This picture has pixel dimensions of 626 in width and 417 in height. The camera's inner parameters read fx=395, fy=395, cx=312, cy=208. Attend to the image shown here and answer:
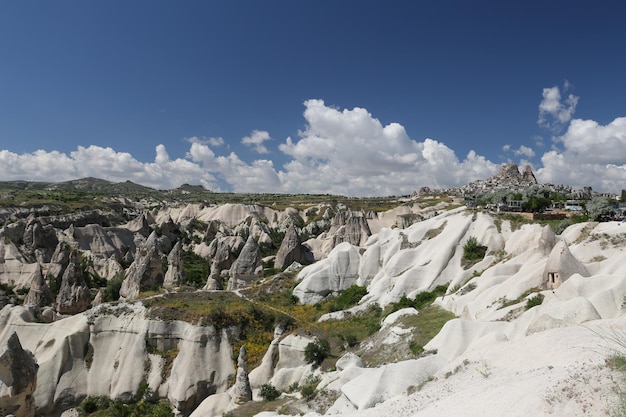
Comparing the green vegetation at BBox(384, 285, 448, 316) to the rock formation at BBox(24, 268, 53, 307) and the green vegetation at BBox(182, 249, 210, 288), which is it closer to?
the green vegetation at BBox(182, 249, 210, 288)

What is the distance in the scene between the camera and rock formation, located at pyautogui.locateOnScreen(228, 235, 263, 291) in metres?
49.5

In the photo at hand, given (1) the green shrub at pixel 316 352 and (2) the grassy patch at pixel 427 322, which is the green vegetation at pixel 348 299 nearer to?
(2) the grassy patch at pixel 427 322

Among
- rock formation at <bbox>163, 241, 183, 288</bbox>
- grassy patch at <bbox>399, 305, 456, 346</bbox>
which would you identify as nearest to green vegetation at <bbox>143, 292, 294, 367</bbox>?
grassy patch at <bbox>399, 305, 456, 346</bbox>

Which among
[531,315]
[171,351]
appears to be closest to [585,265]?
[531,315]

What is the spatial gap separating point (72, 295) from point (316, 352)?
96.6 ft

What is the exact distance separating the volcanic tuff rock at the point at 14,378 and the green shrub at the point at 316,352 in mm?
15100

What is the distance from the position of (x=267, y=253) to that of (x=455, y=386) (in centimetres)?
6325

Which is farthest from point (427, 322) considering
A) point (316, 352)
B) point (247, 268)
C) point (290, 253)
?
point (290, 253)

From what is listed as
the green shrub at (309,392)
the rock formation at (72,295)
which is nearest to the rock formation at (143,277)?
the rock formation at (72,295)

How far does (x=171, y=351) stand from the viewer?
28.7m

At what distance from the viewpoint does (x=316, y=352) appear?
80.3ft

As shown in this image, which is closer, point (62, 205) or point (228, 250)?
point (228, 250)

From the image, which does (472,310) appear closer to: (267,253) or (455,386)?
(455,386)

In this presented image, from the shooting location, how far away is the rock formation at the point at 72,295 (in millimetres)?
40188
